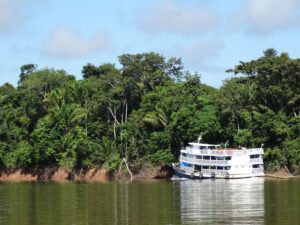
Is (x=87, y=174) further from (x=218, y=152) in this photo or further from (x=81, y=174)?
(x=218, y=152)

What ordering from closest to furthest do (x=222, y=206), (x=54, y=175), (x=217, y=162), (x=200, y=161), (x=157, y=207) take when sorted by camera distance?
(x=222, y=206) < (x=157, y=207) < (x=217, y=162) < (x=200, y=161) < (x=54, y=175)

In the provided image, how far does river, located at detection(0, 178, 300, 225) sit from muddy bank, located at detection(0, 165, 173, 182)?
2495 centimetres

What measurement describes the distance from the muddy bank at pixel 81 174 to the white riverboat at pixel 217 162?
392cm

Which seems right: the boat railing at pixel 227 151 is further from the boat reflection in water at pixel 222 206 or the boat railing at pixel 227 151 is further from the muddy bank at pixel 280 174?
the boat reflection in water at pixel 222 206

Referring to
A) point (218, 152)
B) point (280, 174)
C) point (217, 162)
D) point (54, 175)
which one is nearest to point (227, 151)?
point (218, 152)

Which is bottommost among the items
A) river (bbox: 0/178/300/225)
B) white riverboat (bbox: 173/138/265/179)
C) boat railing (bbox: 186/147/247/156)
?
river (bbox: 0/178/300/225)

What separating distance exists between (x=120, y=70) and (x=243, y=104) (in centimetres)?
1790

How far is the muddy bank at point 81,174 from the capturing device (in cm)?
7938

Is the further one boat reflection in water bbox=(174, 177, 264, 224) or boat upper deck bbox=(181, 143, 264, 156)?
boat upper deck bbox=(181, 143, 264, 156)

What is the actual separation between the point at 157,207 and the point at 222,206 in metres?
3.95

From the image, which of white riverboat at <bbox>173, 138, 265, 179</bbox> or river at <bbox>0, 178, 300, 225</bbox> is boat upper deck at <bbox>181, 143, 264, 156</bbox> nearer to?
Answer: white riverboat at <bbox>173, 138, 265, 179</bbox>

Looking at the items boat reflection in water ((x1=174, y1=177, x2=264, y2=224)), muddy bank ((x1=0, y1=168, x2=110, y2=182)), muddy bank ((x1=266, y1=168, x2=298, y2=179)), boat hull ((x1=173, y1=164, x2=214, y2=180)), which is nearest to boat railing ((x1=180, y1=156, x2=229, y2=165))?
boat hull ((x1=173, y1=164, x2=214, y2=180))

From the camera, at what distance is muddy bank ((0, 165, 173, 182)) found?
260ft

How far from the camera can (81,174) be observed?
83500 millimetres
